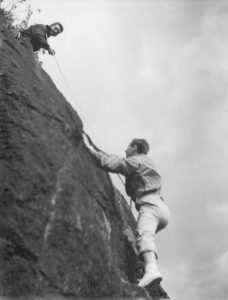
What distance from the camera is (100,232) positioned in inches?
287

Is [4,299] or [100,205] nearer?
[4,299]

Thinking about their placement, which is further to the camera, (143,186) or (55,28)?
(55,28)

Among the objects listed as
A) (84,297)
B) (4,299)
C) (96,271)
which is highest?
(96,271)

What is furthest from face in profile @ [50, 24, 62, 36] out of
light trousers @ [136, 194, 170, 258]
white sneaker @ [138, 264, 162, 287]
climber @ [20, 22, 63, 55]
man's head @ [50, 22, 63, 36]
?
white sneaker @ [138, 264, 162, 287]

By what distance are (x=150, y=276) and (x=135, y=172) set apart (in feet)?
7.03

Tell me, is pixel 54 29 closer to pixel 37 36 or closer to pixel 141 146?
pixel 37 36

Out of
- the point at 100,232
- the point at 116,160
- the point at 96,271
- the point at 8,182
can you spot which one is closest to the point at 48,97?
the point at 116,160

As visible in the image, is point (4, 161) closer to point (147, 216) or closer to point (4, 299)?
point (4, 299)

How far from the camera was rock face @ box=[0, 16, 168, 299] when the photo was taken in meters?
6.32

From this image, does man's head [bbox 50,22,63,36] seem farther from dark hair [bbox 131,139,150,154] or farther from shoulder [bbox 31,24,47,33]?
dark hair [bbox 131,139,150,154]

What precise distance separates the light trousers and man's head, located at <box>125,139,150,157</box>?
116 cm

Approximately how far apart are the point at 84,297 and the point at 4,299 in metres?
1.20

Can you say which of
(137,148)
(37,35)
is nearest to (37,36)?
(37,35)

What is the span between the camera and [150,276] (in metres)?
7.22
